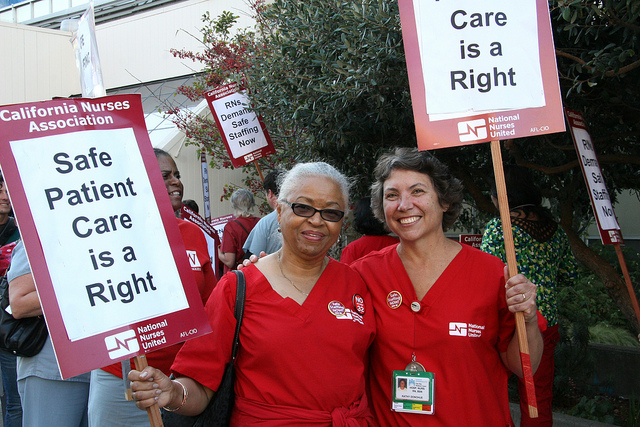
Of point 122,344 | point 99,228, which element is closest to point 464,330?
point 122,344

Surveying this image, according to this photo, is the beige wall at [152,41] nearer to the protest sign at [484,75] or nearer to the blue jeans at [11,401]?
the blue jeans at [11,401]

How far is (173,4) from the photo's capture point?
13969 millimetres

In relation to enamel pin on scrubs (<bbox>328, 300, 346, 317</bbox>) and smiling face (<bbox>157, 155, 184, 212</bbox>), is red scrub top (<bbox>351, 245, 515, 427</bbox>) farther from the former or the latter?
smiling face (<bbox>157, 155, 184, 212</bbox>)

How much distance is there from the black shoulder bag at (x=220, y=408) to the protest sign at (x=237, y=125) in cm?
405

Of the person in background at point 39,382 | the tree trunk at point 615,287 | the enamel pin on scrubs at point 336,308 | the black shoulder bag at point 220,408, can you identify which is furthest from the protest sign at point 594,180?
the person in background at point 39,382

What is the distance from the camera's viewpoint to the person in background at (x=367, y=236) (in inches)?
171

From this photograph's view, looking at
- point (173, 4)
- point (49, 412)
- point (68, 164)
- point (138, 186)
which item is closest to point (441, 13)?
point (138, 186)

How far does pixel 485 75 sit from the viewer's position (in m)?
2.47

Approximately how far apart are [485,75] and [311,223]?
983 millimetres

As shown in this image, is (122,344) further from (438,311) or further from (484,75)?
(484,75)

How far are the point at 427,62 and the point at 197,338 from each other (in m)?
1.51

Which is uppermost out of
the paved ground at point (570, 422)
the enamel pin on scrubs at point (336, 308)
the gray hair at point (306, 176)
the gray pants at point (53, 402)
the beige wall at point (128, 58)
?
the beige wall at point (128, 58)

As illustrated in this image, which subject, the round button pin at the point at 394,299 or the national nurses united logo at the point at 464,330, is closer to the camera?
the national nurses united logo at the point at 464,330

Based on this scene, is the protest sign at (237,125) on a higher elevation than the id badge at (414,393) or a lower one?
higher
